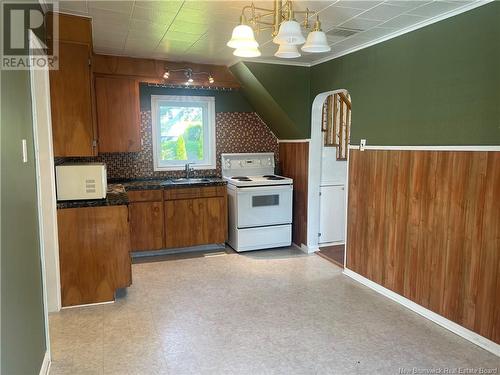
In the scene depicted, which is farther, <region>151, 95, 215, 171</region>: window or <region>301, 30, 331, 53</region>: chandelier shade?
<region>151, 95, 215, 171</region>: window

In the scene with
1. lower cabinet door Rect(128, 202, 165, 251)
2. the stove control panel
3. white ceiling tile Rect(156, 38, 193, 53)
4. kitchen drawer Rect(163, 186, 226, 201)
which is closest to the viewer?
white ceiling tile Rect(156, 38, 193, 53)

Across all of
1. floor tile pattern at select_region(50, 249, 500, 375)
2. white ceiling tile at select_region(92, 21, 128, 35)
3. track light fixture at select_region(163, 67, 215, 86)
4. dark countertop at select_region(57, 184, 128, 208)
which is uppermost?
white ceiling tile at select_region(92, 21, 128, 35)

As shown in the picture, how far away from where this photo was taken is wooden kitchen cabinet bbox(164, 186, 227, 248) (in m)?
4.41

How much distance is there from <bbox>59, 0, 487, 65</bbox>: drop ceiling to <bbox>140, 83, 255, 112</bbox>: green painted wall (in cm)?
79

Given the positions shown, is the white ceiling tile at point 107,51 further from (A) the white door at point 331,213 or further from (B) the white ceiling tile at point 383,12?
(A) the white door at point 331,213

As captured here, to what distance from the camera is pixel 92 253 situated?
311 cm

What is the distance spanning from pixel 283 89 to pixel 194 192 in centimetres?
168

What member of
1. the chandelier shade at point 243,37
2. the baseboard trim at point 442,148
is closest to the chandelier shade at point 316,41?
the chandelier shade at point 243,37

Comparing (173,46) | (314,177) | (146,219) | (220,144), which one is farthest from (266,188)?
(173,46)

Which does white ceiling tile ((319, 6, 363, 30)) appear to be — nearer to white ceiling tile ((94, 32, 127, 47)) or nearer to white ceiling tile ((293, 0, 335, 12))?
white ceiling tile ((293, 0, 335, 12))

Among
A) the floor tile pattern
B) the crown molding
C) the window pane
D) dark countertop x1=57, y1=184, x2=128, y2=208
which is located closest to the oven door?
the floor tile pattern

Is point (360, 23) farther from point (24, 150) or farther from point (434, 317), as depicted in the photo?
point (24, 150)

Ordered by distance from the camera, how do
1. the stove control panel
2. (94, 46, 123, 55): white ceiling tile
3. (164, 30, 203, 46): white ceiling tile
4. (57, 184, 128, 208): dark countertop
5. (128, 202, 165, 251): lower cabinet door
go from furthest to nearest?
the stove control panel → (128, 202, 165, 251): lower cabinet door → (94, 46, 123, 55): white ceiling tile → (164, 30, 203, 46): white ceiling tile → (57, 184, 128, 208): dark countertop

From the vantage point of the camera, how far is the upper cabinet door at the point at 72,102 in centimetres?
290
